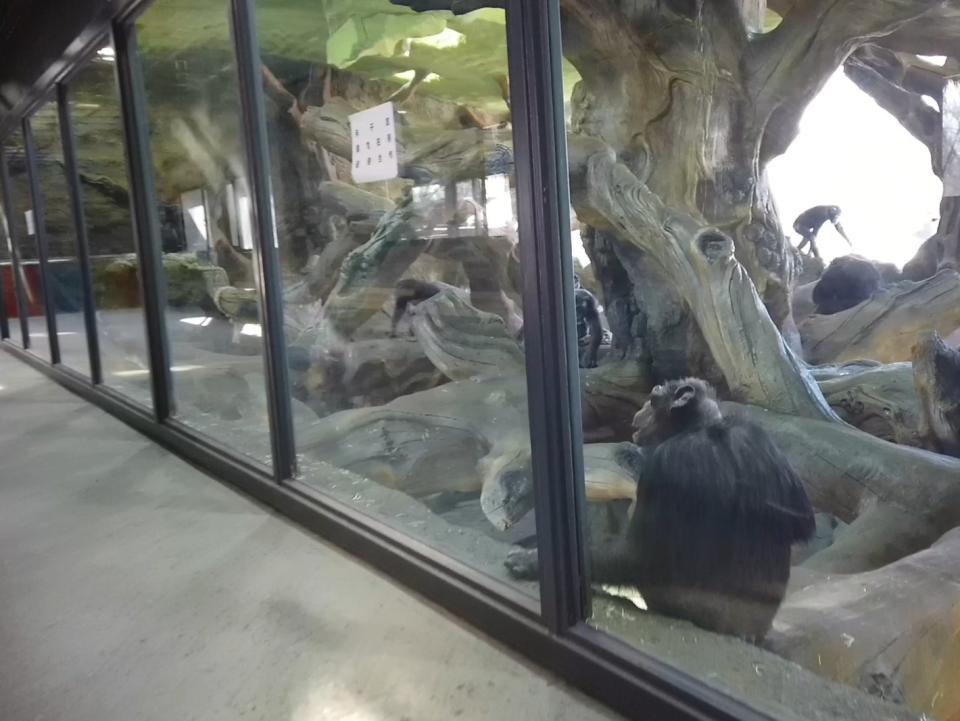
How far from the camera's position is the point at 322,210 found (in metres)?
2.86

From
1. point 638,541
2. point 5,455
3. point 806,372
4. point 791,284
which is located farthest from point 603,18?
point 5,455

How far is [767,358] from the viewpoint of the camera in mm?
1487

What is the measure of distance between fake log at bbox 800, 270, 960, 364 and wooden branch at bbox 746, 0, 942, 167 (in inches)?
12.5

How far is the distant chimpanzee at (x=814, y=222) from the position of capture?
131cm

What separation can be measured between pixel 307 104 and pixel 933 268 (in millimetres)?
2308

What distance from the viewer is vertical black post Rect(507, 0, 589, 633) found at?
5.13 ft

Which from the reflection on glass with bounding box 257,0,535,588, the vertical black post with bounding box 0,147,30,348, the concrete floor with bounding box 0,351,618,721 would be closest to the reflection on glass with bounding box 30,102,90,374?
the vertical black post with bounding box 0,147,30,348

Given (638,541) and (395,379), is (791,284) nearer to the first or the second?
(638,541)

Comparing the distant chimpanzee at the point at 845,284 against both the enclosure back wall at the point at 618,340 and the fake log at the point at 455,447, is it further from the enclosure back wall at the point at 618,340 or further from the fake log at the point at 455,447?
the fake log at the point at 455,447

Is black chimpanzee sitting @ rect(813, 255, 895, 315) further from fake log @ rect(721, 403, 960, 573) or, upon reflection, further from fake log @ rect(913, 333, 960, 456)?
fake log @ rect(721, 403, 960, 573)

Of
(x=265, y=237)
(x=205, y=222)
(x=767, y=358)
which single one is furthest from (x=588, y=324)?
(x=205, y=222)

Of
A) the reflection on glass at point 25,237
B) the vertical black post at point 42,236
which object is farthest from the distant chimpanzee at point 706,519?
the reflection on glass at point 25,237

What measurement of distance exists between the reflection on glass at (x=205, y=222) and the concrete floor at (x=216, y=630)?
1.92ft

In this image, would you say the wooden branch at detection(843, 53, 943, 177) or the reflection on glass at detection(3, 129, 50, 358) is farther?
the reflection on glass at detection(3, 129, 50, 358)
